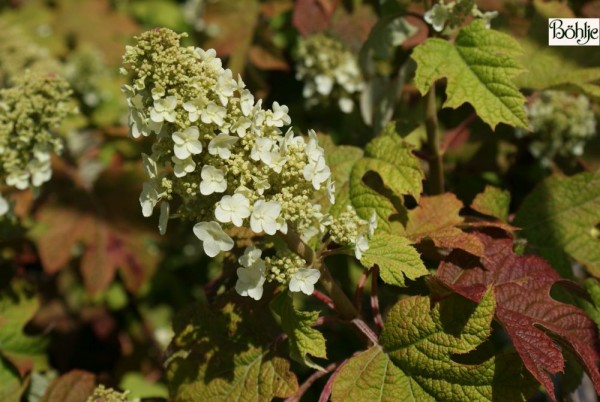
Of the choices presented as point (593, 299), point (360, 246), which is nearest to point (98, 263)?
point (360, 246)

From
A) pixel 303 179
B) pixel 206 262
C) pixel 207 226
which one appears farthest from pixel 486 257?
pixel 206 262

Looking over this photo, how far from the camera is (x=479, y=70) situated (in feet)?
6.10

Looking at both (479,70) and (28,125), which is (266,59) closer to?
(28,125)

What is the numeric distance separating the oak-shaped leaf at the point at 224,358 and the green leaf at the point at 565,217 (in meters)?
0.90

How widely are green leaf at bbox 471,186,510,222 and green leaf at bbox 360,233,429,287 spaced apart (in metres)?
0.50

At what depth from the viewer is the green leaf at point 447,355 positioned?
1539 millimetres

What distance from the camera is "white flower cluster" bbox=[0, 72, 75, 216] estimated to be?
217 cm

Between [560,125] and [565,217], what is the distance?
0.55 meters

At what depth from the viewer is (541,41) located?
7.79 feet

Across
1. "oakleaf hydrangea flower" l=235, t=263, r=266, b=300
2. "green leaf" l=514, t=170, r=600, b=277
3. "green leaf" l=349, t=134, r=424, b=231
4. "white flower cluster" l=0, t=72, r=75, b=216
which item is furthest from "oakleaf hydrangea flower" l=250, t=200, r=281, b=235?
"white flower cluster" l=0, t=72, r=75, b=216

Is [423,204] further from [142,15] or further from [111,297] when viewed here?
[142,15]

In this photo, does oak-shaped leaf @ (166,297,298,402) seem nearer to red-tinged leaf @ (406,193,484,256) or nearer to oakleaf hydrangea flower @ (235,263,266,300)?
oakleaf hydrangea flower @ (235,263,266,300)

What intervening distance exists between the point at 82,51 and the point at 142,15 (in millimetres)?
1310

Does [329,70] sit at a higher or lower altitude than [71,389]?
higher
